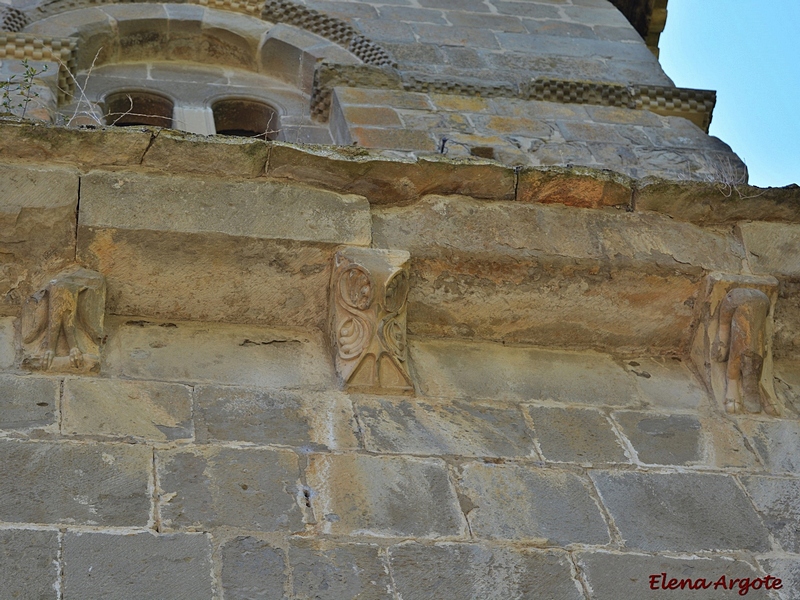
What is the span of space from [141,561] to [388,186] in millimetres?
2010

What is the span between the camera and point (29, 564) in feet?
11.5

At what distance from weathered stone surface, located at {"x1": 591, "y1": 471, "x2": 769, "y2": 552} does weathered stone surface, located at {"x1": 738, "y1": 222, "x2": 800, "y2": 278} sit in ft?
3.66

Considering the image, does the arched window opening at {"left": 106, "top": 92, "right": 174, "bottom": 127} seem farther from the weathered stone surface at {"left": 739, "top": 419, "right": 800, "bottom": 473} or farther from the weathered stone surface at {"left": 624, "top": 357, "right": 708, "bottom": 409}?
the weathered stone surface at {"left": 739, "top": 419, "right": 800, "bottom": 473}

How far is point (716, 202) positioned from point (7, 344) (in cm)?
294

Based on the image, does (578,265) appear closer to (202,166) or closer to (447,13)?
(202,166)

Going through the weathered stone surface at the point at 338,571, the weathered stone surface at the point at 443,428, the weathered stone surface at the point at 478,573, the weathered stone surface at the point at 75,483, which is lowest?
the weathered stone surface at the point at 478,573

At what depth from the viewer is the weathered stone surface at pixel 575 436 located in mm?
4414

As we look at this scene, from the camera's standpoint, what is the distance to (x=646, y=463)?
445cm

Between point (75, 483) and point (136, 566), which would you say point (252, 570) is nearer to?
point (136, 566)

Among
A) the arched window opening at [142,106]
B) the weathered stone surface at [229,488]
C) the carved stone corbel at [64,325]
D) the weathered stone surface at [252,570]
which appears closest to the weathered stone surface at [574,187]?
the weathered stone surface at [229,488]

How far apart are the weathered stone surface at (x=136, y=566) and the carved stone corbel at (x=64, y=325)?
852 millimetres

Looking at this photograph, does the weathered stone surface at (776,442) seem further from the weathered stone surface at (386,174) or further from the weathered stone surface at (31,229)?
the weathered stone surface at (31,229)

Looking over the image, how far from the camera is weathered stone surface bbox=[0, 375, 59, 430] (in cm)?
404

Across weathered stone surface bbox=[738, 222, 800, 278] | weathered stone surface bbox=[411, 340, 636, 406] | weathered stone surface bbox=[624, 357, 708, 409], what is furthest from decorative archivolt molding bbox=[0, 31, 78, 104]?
weathered stone surface bbox=[738, 222, 800, 278]
